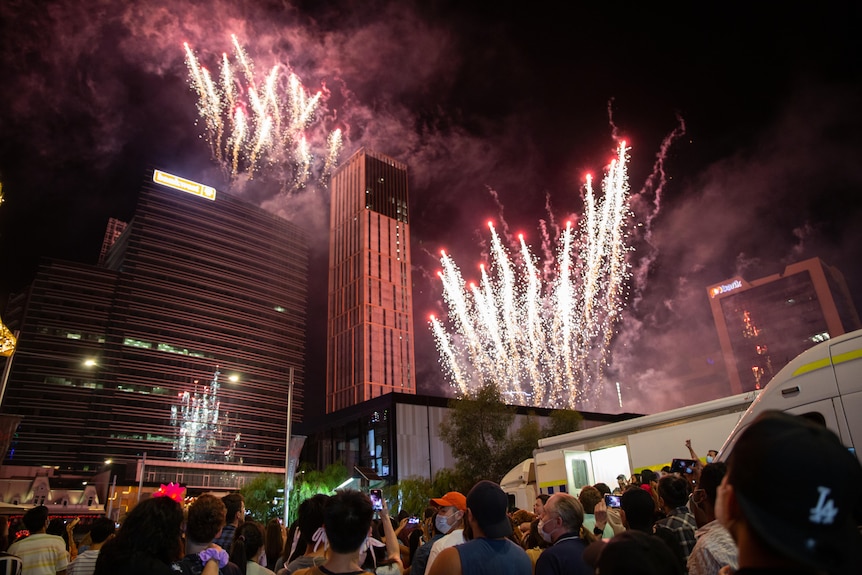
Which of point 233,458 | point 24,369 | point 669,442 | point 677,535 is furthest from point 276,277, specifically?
point 677,535

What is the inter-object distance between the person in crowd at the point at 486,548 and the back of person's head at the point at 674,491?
191cm

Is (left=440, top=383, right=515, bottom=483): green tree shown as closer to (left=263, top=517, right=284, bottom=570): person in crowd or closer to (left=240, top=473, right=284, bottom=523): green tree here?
(left=240, top=473, right=284, bottom=523): green tree

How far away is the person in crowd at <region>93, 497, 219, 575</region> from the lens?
3.75m

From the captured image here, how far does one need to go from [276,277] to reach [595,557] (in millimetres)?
158487

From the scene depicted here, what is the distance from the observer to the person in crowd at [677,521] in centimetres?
530

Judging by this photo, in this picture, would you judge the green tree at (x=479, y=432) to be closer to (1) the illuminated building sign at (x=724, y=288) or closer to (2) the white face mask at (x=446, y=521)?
(2) the white face mask at (x=446, y=521)

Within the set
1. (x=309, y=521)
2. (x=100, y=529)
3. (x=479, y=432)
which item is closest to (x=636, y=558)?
(x=309, y=521)

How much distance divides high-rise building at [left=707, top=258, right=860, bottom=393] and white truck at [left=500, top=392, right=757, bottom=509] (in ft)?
387

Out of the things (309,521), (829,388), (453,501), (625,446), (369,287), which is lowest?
(309,521)

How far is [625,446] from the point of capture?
65.1 ft

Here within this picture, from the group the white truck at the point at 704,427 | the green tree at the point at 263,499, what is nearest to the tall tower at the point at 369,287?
the green tree at the point at 263,499

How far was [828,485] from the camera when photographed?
65.0 inches

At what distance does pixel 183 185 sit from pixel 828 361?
156 m

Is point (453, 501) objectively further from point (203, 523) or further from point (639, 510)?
point (203, 523)
